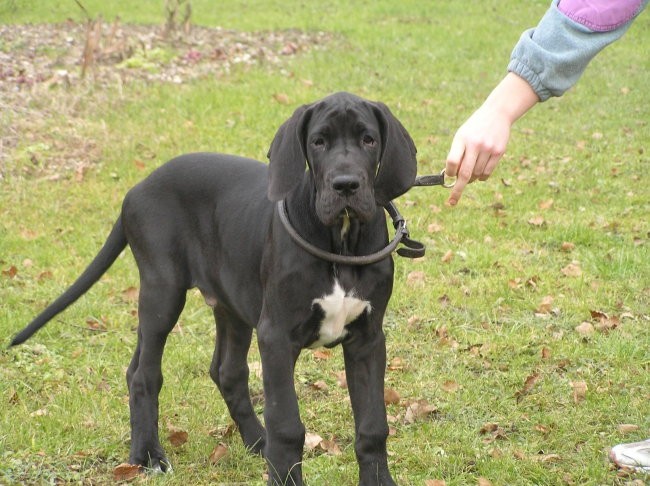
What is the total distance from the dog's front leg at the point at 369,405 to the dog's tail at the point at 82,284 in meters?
1.40

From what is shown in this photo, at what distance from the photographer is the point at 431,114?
1159cm

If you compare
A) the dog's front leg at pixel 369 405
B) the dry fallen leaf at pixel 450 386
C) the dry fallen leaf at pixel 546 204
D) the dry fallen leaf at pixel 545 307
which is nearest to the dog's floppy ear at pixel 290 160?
the dog's front leg at pixel 369 405

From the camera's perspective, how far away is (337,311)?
3486 mm

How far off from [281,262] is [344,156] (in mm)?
501

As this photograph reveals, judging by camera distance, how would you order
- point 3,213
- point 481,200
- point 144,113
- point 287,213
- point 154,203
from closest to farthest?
point 287,213
point 154,203
point 3,213
point 481,200
point 144,113

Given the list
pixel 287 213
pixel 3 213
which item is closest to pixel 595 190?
pixel 3 213

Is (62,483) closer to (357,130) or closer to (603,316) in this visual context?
(357,130)

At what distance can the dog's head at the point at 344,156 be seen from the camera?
3.27 metres

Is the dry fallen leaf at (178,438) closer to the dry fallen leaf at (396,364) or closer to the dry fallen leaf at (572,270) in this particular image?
the dry fallen leaf at (396,364)

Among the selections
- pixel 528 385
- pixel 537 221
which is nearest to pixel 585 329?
pixel 528 385

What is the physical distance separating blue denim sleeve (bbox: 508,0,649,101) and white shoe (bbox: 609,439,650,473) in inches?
71.1

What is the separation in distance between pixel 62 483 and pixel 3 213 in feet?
13.9

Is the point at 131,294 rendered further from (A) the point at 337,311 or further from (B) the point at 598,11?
(B) the point at 598,11

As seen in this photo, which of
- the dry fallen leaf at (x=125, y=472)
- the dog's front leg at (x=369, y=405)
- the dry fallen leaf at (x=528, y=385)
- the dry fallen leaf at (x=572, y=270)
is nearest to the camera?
the dog's front leg at (x=369, y=405)
